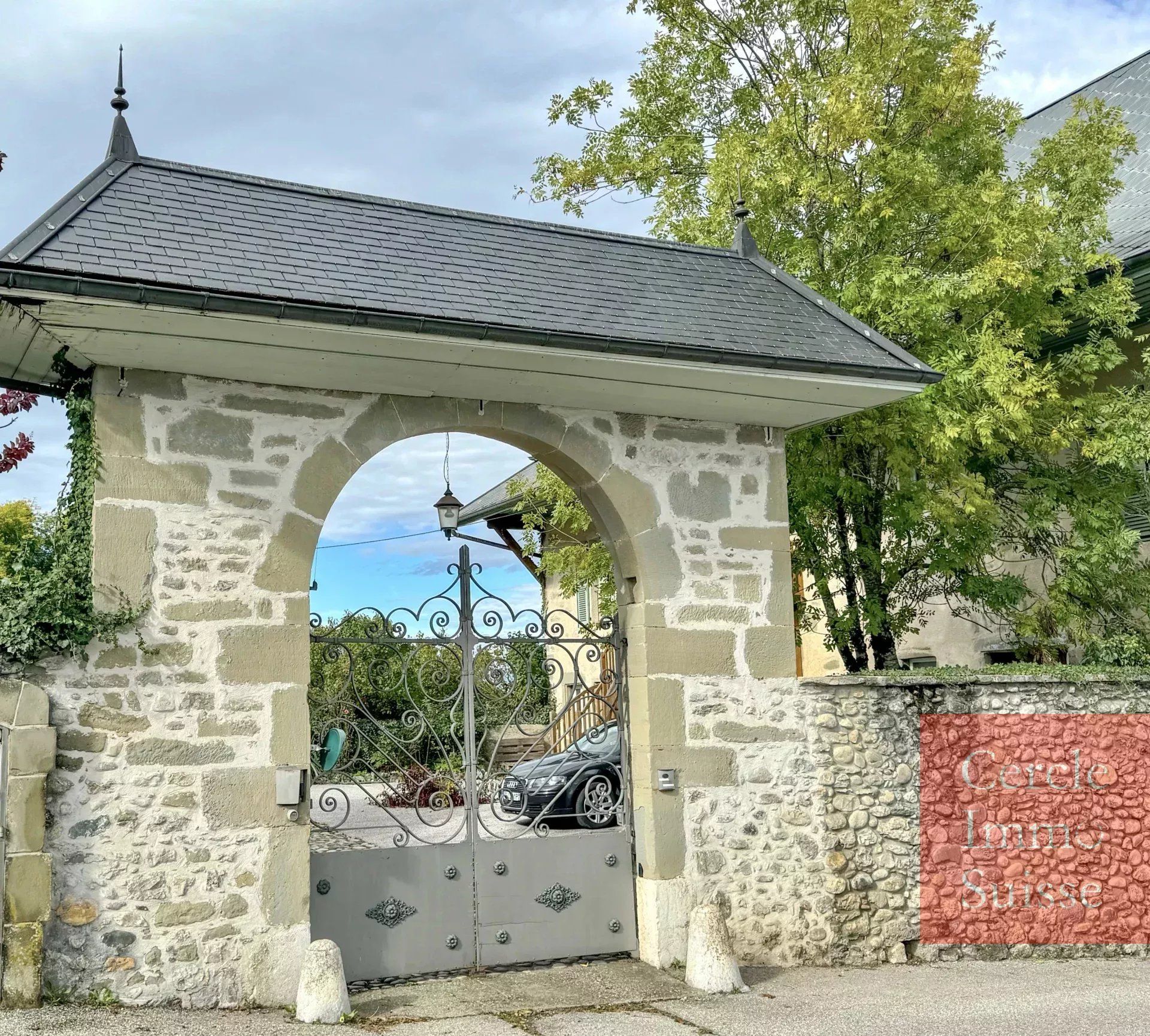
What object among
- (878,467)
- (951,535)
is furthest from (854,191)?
(951,535)

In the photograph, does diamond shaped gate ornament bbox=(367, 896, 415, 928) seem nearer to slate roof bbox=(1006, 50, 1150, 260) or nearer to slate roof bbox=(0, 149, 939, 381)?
slate roof bbox=(0, 149, 939, 381)

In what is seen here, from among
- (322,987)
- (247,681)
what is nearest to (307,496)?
(247,681)

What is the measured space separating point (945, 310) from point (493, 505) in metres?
10.1

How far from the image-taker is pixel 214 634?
6.06m

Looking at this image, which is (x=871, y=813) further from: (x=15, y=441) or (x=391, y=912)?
(x=15, y=441)

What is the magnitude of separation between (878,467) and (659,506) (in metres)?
2.84

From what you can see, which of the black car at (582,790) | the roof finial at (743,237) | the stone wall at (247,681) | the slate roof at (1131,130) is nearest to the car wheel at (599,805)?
the black car at (582,790)

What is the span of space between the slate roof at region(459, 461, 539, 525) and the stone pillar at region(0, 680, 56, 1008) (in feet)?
30.9

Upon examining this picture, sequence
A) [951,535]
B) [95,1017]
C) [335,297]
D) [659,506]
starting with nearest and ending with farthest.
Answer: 1. [95,1017]
2. [335,297]
3. [659,506]
4. [951,535]

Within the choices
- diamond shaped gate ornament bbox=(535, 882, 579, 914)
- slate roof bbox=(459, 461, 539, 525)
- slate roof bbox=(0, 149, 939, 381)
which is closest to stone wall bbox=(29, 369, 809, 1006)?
diamond shaped gate ornament bbox=(535, 882, 579, 914)

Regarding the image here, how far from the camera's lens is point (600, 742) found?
7.18m

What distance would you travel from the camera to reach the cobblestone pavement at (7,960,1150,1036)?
18.2 ft

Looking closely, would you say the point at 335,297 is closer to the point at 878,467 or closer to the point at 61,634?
the point at 61,634

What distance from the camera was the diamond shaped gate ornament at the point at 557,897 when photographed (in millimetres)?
6879
